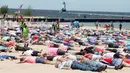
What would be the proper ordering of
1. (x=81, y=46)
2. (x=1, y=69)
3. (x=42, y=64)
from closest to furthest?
(x=1, y=69) → (x=42, y=64) → (x=81, y=46)

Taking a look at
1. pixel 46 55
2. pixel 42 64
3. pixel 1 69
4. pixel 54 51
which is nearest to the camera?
pixel 1 69

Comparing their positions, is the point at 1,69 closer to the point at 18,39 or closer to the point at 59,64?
the point at 59,64

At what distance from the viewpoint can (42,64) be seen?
595 inches

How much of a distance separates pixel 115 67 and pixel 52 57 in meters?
2.93

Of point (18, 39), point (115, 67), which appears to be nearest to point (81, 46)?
point (18, 39)

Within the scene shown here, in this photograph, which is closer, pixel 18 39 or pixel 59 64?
pixel 59 64

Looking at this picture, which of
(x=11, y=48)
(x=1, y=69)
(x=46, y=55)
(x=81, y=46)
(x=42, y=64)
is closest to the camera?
(x=1, y=69)

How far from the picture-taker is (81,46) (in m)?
24.6

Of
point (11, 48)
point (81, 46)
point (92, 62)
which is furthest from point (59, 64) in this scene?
point (81, 46)

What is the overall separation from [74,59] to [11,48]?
5.59 m

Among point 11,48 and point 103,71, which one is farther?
point 11,48

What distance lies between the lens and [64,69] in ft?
46.5

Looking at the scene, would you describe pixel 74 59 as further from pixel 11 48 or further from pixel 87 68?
pixel 11 48

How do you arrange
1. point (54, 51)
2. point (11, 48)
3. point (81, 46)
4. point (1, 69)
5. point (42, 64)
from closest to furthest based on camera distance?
point (1, 69), point (42, 64), point (54, 51), point (11, 48), point (81, 46)
